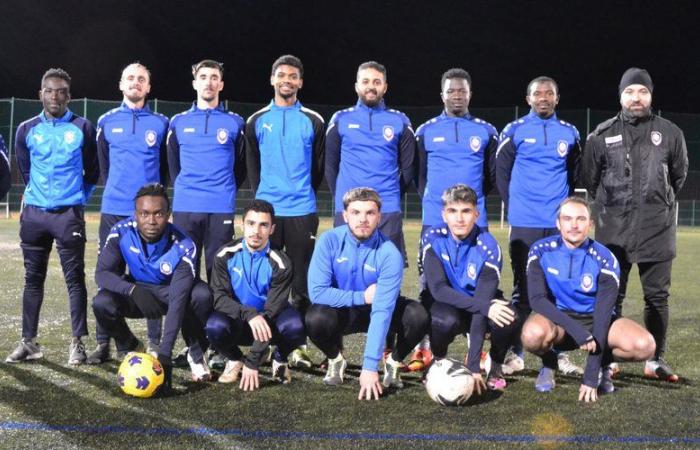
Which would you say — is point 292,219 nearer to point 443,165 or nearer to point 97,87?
point 443,165

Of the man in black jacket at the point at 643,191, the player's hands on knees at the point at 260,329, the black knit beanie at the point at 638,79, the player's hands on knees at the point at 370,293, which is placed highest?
the black knit beanie at the point at 638,79

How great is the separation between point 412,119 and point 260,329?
2135cm

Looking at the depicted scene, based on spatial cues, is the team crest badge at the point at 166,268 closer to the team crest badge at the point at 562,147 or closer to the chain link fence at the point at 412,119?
the team crest badge at the point at 562,147

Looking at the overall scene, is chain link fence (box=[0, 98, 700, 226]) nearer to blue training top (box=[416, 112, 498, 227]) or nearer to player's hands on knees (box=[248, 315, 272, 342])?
blue training top (box=[416, 112, 498, 227])

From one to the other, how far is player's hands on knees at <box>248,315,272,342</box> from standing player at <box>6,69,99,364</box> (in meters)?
1.29

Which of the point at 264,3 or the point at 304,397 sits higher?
the point at 264,3

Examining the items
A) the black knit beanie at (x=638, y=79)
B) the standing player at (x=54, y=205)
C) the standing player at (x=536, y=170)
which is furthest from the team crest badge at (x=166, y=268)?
the black knit beanie at (x=638, y=79)

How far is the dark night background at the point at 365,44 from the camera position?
98.2 feet

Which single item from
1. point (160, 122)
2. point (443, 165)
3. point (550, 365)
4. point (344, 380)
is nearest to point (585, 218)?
point (550, 365)

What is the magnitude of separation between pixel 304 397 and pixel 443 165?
73.1 inches

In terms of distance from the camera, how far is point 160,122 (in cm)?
526

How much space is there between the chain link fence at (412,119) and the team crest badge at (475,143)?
1745cm

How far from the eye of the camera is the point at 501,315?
427 cm

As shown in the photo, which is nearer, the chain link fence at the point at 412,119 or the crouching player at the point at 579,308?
the crouching player at the point at 579,308
